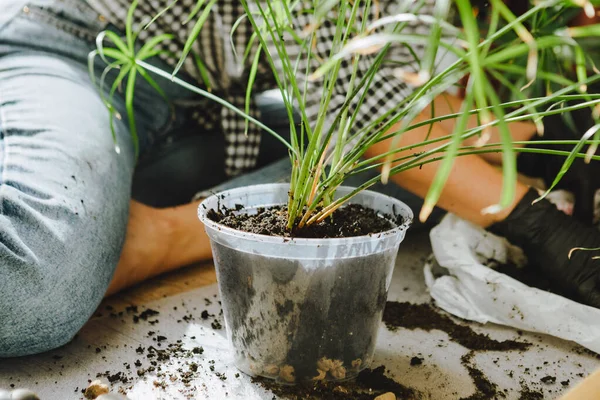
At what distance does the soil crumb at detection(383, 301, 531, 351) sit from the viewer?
2.55 ft

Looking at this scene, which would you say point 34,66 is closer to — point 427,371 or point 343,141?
point 343,141

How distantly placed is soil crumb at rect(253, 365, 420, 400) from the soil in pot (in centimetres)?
1

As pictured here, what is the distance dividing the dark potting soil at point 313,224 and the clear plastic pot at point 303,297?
0.08 feet

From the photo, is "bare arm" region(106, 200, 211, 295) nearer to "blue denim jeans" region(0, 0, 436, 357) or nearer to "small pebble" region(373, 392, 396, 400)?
"blue denim jeans" region(0, 0, 436, 357)

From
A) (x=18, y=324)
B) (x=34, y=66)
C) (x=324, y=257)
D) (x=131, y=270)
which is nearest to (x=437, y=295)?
(x=324, y=257)

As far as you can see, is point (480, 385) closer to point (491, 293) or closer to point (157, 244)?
point (491, 293)

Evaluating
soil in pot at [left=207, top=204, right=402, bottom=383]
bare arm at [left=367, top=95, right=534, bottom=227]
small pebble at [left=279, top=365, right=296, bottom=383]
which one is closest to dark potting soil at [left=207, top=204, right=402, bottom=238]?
soil in pot at [left=207, top=204, right=402, bottom=383]

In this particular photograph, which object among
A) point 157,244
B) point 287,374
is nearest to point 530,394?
point 287,374

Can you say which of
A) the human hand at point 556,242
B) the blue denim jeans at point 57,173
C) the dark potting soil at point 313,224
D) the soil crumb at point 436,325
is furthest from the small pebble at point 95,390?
the human hand at point 556,242

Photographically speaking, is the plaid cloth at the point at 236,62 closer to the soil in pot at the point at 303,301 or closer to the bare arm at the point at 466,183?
the bare arm at the point at 466,183

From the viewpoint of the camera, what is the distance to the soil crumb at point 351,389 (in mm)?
625

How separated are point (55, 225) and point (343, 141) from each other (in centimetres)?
42

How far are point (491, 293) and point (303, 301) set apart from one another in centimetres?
38

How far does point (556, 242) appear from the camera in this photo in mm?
879
